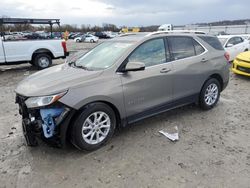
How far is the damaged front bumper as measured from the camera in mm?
2982

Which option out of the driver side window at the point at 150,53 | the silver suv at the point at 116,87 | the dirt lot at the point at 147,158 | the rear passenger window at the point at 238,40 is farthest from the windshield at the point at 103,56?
the rear passenger window at the point at 238,40

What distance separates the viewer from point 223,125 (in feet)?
13.6

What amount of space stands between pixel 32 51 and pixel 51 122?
7.47 metres

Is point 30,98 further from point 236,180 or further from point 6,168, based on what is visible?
point 236,180

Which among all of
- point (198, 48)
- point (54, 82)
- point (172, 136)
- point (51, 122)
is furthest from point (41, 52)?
point (172, 136)

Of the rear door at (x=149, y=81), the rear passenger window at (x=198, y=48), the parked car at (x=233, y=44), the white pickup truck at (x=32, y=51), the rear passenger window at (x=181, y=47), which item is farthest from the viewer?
the parked car at (x=233, y=44)

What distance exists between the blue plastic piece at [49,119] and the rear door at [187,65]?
2168 millimetres

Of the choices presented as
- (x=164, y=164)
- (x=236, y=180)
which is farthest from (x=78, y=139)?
(x=236, y=180)

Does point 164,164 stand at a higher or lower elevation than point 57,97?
lower

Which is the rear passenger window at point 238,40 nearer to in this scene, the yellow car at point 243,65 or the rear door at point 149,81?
the yellow car at point 243,65

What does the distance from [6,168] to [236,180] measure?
293 cm

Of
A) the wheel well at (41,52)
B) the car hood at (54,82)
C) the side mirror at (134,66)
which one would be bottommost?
the car hood at (54,82)

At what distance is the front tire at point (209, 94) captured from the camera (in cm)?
467

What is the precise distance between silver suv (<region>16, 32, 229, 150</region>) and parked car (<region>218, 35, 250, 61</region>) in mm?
5901
